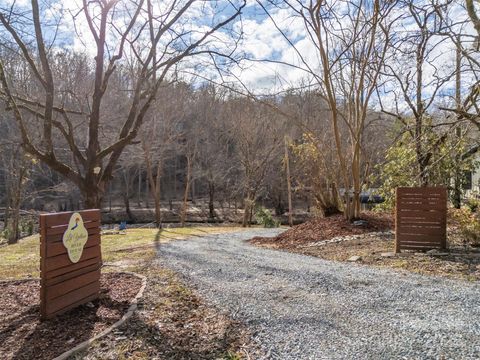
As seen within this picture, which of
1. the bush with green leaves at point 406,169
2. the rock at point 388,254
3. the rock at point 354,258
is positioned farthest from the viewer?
the bush with green leaves at point 406,169

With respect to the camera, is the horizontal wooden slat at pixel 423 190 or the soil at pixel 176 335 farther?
the horizontal wooden slat at pixel 423 190

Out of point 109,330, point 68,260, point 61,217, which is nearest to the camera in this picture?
point 109,330

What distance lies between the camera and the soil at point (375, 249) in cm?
523

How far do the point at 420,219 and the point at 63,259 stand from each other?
16.9 ft

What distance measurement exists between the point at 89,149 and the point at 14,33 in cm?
138

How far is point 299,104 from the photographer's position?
1792 centimetres

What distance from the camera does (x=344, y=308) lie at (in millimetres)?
3545

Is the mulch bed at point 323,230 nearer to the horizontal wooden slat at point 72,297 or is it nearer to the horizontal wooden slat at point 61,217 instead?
the horizontal wooden slat at point 72,297

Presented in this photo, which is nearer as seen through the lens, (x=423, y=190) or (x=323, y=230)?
Answer: (x=423, y=190)

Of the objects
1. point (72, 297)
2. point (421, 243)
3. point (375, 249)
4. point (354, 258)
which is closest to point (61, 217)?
point (72, 297)

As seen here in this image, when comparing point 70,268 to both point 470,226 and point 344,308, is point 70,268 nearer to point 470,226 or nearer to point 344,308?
point 344,308

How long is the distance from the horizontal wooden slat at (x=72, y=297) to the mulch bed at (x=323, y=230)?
4794mm

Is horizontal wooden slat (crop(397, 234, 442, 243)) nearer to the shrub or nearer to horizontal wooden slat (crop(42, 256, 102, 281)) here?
the shrub

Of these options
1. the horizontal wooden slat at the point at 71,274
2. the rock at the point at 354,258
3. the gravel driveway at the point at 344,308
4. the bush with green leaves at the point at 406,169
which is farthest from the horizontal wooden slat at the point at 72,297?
the bush with green leaves at the point at 406,169
